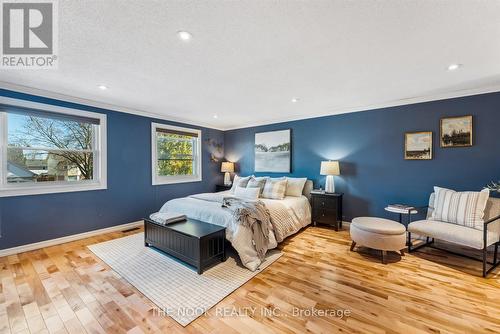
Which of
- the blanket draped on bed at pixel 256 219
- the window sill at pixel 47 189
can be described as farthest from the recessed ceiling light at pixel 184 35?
the window sill at pixel 47 189

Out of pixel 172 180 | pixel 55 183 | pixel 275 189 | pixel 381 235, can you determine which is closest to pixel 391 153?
pixel 381 235

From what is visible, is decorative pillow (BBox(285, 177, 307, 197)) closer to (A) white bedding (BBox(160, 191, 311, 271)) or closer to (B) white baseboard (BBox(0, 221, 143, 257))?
(A) white bedding (BBox(160, 191, 311, 271))

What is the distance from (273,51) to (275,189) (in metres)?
2.63

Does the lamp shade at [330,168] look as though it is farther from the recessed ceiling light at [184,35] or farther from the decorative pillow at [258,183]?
the recessed ceiling light at [184,35]

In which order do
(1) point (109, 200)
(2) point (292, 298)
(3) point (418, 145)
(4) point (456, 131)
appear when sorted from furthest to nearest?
(1) point (109, 200), (3) point (418, 145), (4) point (456, 131), (2) point (292, 298)

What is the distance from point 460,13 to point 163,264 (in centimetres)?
383

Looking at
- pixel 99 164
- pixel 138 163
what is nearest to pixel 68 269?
pixel 99 164

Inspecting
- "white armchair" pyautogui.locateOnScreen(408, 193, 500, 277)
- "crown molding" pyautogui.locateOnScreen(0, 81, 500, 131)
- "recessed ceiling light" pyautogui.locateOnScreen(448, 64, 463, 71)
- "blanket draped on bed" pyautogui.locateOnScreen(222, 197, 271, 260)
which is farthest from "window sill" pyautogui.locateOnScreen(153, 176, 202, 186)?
"recessed ceiling light" pyautogui.locateOnScreen(448, 64, 463, 71)

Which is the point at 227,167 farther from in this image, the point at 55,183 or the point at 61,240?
the point at 61,240

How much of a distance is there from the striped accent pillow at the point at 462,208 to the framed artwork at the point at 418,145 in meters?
0.74

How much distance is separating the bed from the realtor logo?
8.06 feet

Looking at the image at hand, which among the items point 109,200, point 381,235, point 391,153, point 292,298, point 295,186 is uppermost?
point 391,153

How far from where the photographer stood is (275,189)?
414cm

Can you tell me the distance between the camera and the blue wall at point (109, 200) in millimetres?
3021
